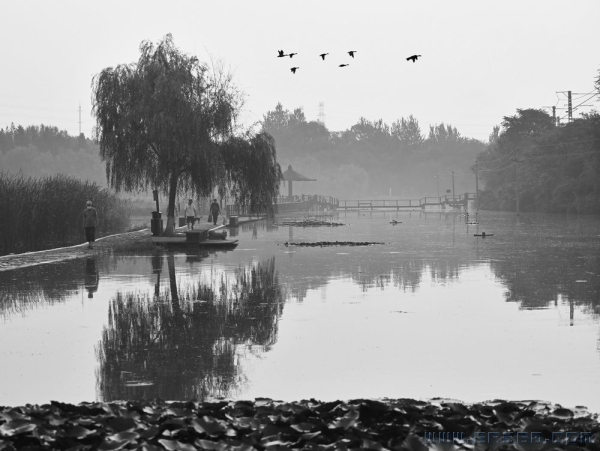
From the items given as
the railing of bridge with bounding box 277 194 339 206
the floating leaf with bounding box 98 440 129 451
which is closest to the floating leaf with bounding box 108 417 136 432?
the floating leaf with bounding box 98 440 129 451

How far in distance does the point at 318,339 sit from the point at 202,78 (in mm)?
25137

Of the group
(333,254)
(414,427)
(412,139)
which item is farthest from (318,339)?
(412,139)

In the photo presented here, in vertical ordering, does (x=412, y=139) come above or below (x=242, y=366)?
above

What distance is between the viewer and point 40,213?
35219mm

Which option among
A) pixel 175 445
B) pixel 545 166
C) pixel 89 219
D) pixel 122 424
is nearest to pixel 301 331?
pixel 122 424

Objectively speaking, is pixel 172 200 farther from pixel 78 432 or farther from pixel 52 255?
pixel 78 432

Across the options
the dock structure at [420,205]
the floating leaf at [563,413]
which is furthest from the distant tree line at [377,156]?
the floating leaf at [563,413]

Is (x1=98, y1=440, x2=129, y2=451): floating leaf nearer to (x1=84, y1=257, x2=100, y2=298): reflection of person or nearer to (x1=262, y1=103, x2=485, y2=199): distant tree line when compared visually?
(x1=84, y1=257, x2=100, y2=298): reflection of person

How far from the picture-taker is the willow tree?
33.8m

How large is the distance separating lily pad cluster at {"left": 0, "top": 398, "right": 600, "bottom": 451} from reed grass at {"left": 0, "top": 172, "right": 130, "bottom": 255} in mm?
25061

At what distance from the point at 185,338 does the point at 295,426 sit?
5.86m

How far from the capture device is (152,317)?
14172 mm

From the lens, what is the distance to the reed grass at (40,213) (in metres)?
32.8

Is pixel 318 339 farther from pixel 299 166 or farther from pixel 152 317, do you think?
pixel 299 166
